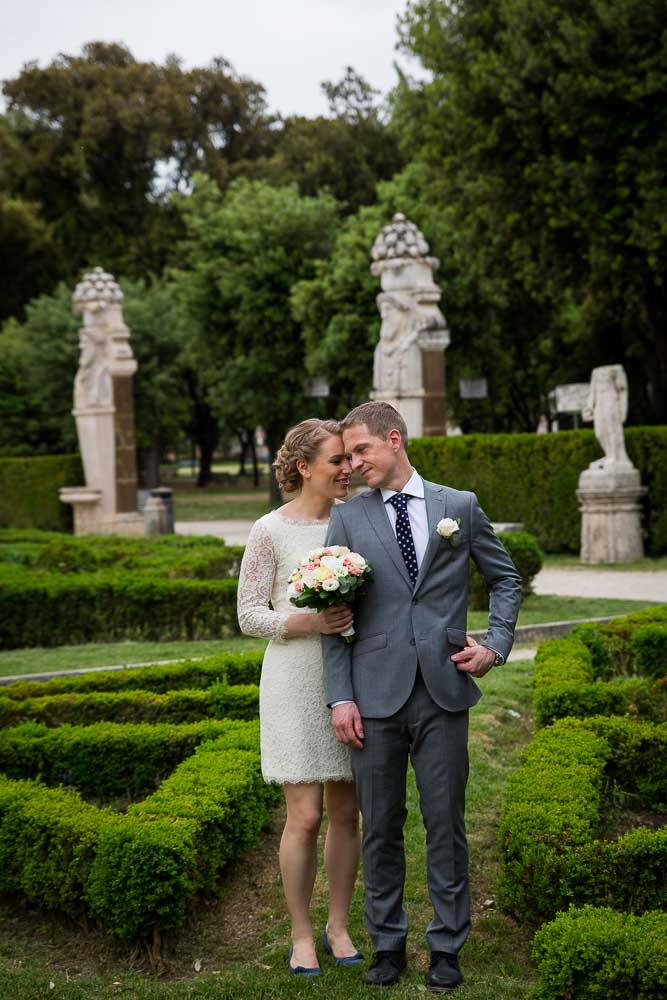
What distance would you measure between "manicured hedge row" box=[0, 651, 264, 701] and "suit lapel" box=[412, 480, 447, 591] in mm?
3069

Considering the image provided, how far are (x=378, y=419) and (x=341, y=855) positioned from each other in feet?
4.94

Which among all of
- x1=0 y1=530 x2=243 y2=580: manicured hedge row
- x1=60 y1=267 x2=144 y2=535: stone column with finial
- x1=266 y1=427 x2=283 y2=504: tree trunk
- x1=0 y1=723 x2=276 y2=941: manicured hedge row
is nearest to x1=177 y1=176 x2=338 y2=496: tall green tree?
x1=266 y1=427 x2=283 y2=504: tree trunk

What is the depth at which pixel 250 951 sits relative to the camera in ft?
14.7

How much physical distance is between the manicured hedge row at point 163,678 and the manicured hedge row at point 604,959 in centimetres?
360

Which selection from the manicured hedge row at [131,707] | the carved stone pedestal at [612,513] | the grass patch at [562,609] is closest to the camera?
the manicured hedge row at [131,707]

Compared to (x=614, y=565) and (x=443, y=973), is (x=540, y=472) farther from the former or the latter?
(x=443, y=973)

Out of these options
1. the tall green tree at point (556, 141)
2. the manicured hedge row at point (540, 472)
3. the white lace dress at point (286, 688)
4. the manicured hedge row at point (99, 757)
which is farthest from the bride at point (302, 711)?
the tall green tree at point (556, 141)

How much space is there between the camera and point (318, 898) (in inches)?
195

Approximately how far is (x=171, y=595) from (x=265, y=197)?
2117 cm

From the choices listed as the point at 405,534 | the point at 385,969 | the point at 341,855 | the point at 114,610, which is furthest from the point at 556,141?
the point at 385,969

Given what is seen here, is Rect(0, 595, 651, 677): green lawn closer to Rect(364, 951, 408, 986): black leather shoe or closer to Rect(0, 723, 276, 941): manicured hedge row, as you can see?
Rect(0, 723, 276, 941): manicured hedge row

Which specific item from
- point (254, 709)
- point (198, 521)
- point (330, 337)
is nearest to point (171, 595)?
point (254, 709)

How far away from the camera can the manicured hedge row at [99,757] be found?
584 cm

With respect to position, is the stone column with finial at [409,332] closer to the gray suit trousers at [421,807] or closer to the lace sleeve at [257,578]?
the lace sleeve at [257,578]
